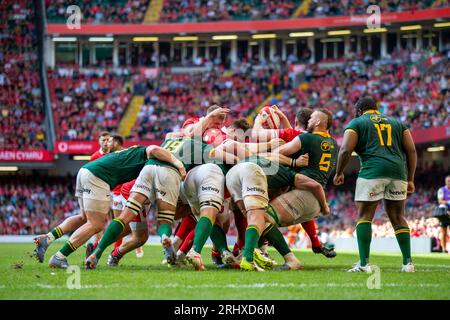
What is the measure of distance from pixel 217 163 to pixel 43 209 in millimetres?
32608

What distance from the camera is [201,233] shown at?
36.0ft

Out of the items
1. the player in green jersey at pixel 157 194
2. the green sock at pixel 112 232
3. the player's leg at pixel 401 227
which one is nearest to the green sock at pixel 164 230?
the player in green jersey at pixel 157 194

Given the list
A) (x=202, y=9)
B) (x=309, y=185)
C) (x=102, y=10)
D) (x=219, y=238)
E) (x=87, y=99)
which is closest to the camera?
(x=309, y=185)

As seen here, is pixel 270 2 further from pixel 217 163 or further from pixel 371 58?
pixel 217 163

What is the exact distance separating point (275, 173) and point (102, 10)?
137 feet

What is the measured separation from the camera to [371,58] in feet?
154

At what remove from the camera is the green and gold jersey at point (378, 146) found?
10906 millimetres

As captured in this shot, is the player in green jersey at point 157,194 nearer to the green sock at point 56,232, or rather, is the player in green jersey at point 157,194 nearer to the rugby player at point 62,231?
the rugby player at point 62,231

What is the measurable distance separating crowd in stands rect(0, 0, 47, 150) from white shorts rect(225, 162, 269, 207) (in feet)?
113

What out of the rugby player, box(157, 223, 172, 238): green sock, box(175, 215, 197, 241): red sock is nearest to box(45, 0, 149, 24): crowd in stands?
the rugby player

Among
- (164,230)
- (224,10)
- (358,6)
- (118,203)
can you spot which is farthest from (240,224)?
(224,10)

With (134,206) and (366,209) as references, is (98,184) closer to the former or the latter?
(134,206)

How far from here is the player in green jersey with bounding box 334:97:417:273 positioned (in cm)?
1086
